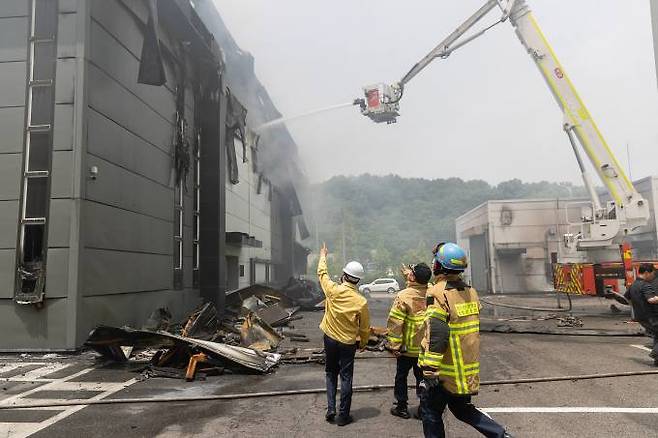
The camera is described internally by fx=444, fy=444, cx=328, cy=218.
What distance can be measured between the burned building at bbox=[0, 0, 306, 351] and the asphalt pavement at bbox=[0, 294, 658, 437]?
155 cm

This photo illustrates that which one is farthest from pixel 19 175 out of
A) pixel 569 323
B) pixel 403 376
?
pixel 569 323

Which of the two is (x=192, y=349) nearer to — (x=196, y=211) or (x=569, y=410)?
(x=569, y=410)

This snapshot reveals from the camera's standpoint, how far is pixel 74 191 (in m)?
8.45

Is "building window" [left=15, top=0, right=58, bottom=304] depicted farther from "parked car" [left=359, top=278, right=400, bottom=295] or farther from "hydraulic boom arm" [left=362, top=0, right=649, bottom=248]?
"parked car" [left=359, top=278, right=400, bottom=295]

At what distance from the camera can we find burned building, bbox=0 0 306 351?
329 inches

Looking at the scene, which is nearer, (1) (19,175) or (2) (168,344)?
(2) (168,344)

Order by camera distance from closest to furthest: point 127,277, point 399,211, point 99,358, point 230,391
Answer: point 230,391, point 99,358, point 127,277, point 399,211

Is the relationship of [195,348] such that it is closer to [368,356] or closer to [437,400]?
[368,356]

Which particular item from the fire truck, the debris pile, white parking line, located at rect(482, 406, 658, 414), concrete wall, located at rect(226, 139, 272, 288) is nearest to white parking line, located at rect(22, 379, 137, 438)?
the debris pile

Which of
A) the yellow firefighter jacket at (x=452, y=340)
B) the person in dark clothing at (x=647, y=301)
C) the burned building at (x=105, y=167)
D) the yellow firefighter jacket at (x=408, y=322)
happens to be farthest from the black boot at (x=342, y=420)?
the burned building at (x=105, y=167)

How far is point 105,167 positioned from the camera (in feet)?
30.6

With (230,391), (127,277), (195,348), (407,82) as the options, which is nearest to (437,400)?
(230,391)

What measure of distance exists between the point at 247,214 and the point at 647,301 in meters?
15.6

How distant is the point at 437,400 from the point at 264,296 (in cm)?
1199
